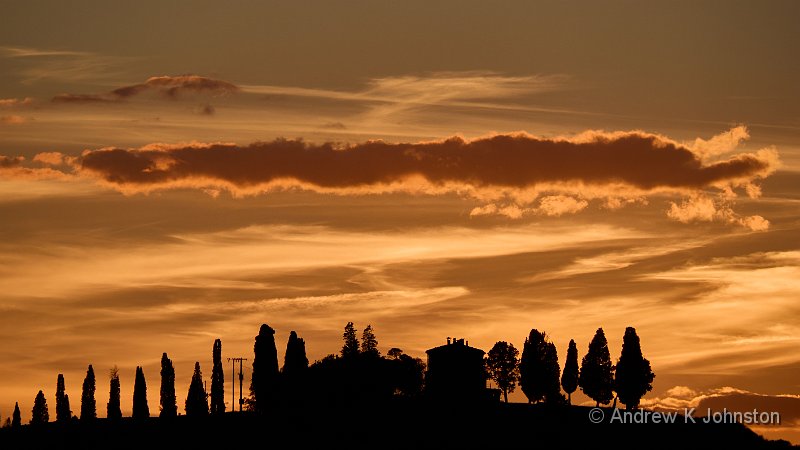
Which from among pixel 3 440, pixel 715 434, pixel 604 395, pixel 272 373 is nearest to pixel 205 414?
pixel 272 373

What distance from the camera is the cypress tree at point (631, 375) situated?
607ft

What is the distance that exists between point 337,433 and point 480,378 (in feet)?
114

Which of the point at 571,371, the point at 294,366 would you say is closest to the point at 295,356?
the point at 294,366

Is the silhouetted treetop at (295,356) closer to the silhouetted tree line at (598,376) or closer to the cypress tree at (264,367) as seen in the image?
the cypress tree at (264,367)

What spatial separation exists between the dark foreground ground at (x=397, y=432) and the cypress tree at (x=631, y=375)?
39.9ft

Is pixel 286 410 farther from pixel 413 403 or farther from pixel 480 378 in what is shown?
pixel 480 378

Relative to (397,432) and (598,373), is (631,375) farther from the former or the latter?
(397,432)

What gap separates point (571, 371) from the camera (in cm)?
19650

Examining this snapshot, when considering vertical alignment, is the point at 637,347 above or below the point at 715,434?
above

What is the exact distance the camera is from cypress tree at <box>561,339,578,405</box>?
196337mm

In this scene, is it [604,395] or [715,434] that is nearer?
[715,434]

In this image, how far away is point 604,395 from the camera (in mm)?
194375

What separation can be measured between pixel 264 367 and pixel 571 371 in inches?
1344

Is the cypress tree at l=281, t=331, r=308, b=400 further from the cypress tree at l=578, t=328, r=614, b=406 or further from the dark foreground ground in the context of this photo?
the cypress tree at l=578, t=328, r=614, b=406
